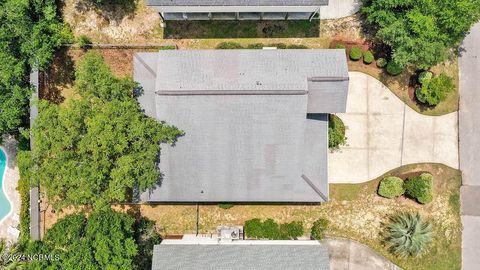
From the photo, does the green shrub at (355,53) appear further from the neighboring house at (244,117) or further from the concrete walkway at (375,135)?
the neighboring house at (244,117)

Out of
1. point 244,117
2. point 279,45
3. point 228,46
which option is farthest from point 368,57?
point 244,117

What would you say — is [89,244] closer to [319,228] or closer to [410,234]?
[319,228]

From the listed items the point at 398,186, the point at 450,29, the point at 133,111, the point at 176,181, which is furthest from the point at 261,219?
the point at 450,29

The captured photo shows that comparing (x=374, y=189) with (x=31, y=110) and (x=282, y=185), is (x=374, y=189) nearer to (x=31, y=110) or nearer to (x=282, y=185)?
(x=282, y=185)

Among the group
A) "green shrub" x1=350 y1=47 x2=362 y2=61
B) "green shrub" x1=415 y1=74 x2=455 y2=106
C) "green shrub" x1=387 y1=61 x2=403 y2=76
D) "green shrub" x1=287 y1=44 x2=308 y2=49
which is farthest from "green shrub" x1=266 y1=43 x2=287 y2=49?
"green shrub" x1=415 y1=74 x2=455 y2=106

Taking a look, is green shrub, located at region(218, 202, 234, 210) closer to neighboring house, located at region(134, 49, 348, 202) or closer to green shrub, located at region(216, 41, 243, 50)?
neighboring house, located at region(134, 49, 348, 202)

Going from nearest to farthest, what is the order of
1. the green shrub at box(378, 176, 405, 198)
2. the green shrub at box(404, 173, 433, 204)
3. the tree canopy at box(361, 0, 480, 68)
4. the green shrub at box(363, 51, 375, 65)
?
the tree canopy at box(361, 0, 480, 68)
the green shrub at box(404, 173, 433, 204)
the green shrub at box(378, 176, 405, 198)
the green shrub at box(363, 51, 375, 65)

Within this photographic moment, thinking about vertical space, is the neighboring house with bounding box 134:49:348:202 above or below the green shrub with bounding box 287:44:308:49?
below
